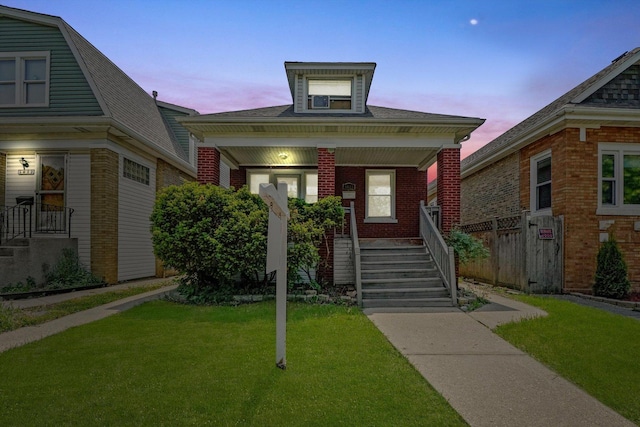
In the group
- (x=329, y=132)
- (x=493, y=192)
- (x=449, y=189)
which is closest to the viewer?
(x=449, y=189)

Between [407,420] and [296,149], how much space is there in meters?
8.87

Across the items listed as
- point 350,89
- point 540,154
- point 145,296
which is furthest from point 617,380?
point 350,89

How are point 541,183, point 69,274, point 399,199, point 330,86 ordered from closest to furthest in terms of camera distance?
point 69,274
point 541,183
point 330,86
point 399,199

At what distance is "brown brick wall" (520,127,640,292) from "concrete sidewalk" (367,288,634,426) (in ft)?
12.3

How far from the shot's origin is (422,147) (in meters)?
10.4

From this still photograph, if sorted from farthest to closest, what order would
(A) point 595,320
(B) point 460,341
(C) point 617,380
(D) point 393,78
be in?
1. (D) point 393,78
2. (A) point 595,320
3. (B) point 460,341
4. (C) point 617,380

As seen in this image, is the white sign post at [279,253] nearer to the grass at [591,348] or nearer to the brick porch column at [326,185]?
the grass at [591,348]

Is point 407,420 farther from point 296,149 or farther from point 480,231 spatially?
point 480,231

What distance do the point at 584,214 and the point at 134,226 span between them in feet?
44.7

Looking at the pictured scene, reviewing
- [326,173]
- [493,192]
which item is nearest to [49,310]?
[326,173]

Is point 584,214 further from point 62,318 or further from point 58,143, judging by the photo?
point 58,143

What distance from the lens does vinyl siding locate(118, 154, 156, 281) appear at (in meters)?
12.1

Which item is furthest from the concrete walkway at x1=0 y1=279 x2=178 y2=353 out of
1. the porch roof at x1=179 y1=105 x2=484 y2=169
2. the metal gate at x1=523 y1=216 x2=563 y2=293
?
the metal gate at x1=523 y1=216 x2=563 y2=293

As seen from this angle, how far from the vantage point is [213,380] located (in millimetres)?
3775
